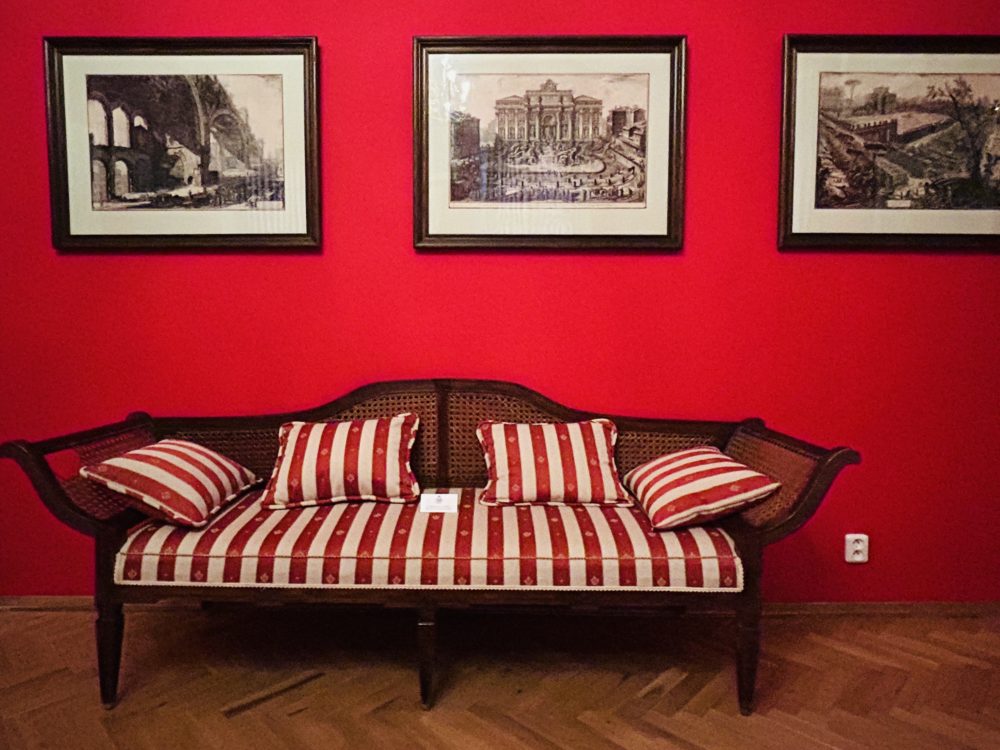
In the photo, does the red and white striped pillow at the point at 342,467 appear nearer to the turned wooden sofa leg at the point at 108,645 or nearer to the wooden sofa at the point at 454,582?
the wooden sofa at the point at 454,582

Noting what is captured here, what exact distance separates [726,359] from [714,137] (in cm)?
89

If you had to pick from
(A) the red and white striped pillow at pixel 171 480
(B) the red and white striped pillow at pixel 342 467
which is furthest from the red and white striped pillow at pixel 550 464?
(A) the red and white striped pillow at pixel 171 480

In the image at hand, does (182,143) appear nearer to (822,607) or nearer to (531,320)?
(531,320)

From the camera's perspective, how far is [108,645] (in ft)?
7.02

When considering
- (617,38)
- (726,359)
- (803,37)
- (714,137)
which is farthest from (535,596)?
(803,37)

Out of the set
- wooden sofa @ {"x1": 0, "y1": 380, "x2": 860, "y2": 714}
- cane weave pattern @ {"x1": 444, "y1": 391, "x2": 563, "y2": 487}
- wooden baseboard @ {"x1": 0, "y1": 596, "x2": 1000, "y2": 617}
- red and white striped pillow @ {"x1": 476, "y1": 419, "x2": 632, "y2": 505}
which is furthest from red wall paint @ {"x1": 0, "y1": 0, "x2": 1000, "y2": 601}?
wooden sofa @ {"x1": 0, "y1": 380, "x2": 860, "y2": 714}

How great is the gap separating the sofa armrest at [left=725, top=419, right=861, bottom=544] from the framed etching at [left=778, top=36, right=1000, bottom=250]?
0.89m

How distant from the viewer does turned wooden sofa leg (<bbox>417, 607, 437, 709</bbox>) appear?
7.02 feet

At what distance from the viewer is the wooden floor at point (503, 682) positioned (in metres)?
2.05

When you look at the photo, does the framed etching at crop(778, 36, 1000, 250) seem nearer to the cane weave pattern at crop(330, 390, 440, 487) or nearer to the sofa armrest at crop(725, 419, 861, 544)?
the sofa armrest at crop(725, 419, 861, 544)

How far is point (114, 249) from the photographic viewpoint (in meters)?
2.85

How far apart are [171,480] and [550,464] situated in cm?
127

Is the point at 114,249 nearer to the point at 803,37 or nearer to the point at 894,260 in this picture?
the point at 803,37

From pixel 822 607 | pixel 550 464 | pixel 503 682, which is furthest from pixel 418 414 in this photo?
pixel 822 607
